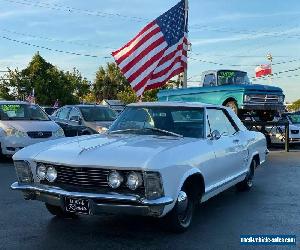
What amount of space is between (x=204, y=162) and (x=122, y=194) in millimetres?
1348

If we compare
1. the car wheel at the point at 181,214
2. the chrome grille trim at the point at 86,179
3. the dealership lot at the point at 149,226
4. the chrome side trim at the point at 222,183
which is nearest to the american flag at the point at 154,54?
the dealership lot at the point at 149,226

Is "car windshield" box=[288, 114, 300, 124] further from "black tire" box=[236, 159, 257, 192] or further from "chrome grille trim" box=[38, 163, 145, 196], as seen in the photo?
"chrome grille trim" box=[38, 163, 145, 196]

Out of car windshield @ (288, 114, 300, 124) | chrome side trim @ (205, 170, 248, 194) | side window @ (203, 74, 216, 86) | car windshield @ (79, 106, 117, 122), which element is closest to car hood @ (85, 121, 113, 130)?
car windshield @ (79, 106, 117, 122)

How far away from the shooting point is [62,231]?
558cm

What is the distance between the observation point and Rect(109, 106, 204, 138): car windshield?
20.8 feet

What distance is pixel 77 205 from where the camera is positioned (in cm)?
502

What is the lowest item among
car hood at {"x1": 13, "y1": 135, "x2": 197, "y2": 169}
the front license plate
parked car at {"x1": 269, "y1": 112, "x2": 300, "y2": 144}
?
parked car at {"x1": 269, "y1": 112, "x2": 300, "y2": 144}

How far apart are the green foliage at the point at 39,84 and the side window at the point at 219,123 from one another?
53066 mm

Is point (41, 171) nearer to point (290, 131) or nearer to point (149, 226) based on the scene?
point (149, 226)

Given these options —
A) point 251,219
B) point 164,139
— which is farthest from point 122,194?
point 251,219

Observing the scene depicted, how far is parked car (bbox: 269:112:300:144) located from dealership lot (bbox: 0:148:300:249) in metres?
10.4

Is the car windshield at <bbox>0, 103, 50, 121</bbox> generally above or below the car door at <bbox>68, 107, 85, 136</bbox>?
above

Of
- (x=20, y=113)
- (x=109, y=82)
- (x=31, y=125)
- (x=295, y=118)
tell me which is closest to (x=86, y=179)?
(x=31, y=125)

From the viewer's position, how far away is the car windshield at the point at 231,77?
1773cm
